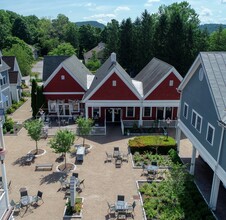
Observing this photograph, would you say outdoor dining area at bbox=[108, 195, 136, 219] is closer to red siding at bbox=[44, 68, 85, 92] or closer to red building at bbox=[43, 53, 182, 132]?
red building at bbox=[43, 53, 182, 132]

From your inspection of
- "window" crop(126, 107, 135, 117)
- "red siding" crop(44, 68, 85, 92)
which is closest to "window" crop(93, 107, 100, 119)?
"window" crop(126, 107, 135, 117)

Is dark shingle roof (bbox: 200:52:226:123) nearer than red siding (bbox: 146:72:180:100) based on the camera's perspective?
Yes

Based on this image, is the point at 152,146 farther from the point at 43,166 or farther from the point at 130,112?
the point at 43,166

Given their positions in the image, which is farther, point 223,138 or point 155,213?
point 155,213

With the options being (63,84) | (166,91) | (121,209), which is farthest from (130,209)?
(63,84)

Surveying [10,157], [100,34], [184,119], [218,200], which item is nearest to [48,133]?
[10,157]

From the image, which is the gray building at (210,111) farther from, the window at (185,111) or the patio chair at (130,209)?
the patio chair at (130,209)

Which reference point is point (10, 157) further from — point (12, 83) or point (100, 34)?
point (100, 34)
